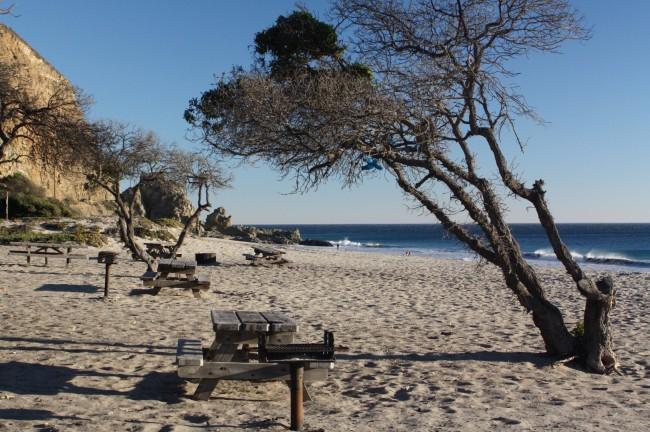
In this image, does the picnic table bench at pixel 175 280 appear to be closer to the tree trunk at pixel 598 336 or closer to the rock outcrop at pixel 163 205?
the tree trunk at pixel 598 336

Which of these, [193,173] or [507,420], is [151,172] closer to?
[193,173]

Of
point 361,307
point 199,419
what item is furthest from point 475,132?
point 361,307

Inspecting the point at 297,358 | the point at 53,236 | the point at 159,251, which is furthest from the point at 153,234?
the point at 297,358

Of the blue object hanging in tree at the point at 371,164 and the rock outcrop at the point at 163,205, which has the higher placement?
the rock outcrop at the point at 163,205

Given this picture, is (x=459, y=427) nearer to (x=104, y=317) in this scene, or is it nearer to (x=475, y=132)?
(x=475, y=132)

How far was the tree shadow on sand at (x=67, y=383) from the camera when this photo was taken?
5.53 m

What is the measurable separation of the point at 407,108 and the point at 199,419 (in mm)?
3816

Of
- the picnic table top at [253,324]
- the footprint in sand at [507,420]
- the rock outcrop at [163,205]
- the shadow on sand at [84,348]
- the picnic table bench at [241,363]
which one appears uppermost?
the rock outcrop at [163,205]

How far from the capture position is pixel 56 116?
8828 mm

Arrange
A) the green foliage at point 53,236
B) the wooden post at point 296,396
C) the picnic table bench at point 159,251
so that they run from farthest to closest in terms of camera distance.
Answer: the green foliage at point 53,236 → the picnic table bench at point 159,251 → the wooden post at point 296,396

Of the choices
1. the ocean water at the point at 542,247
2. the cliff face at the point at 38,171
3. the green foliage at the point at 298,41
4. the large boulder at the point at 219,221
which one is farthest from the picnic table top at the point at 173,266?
the large boulder at the point at 219,221

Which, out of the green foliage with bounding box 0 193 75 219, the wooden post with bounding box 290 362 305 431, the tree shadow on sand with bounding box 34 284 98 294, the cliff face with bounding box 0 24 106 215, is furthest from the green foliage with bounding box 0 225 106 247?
the wooden post with bounding box 290 362 305 431

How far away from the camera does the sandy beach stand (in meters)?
5.02

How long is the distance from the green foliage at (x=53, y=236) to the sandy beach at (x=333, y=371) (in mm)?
11300
